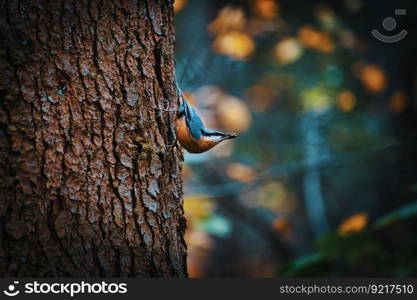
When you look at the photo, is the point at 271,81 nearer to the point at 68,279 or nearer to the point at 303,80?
the point at 303,80

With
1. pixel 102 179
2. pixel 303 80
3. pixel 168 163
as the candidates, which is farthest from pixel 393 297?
pixel 303 80

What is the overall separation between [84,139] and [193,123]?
1.10ft

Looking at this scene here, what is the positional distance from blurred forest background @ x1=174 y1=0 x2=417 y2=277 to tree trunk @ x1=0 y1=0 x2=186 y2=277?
1.42m

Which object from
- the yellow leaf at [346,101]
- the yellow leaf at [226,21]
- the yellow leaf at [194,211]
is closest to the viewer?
the yellow leaf at [194,211]

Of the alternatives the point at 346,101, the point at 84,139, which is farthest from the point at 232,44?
the point at 84,139

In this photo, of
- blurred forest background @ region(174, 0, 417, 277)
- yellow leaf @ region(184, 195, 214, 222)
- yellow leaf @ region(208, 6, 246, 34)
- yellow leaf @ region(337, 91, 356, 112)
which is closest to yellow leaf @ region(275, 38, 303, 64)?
blurred forest background @ region(174, 0, 417, 277)

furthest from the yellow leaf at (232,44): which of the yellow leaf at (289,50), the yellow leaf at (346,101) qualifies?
the yellow leaf at (346,101)

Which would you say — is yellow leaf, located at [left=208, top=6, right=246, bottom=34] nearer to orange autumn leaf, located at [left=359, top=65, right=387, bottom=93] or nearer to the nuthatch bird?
orange autumn leaf, located at [left=359, top=65, right=387, bottom=93]

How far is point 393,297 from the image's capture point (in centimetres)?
149

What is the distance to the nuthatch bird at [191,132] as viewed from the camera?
1.35m

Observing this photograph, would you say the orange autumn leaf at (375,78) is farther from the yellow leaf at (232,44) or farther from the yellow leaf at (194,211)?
the yellow leaf at (194,211)

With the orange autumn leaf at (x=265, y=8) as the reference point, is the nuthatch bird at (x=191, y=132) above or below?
below

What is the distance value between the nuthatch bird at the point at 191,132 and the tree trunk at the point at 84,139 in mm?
43

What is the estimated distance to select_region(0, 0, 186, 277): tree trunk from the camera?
3.83 feet
